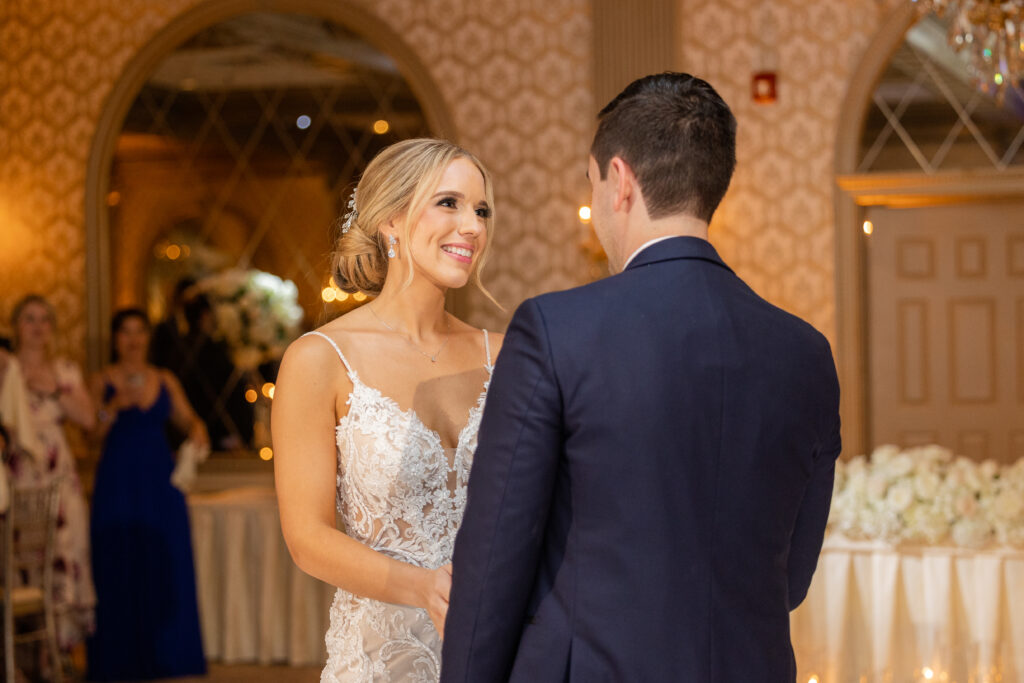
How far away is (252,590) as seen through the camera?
579cm

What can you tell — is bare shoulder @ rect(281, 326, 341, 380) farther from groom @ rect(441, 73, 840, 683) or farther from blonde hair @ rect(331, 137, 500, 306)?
groom @ rect(441, 73, 840, 683)

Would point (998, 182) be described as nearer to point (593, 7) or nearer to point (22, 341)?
point (593, 7)

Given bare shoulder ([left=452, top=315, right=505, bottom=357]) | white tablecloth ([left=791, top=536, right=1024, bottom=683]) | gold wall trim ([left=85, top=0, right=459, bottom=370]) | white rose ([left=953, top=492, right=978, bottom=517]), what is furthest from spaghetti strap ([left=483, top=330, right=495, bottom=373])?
gold wall trim ([left=85, top=0, right=459, bottom=370])

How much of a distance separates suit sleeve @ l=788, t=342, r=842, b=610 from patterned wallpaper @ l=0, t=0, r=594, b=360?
4.93 metres

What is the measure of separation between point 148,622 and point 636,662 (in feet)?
16.3

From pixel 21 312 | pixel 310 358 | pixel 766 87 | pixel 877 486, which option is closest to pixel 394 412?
pixel 310 358

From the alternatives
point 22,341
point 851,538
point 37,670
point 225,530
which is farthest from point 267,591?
point 851,538

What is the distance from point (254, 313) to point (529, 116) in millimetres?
2172

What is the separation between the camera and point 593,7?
6570mm

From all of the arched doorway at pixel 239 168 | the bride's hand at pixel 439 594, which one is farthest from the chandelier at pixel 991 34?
the arched doorway at pixel 239 168

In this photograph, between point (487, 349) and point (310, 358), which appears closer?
point (310, 358)

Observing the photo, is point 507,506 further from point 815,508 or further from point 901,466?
point 901,466

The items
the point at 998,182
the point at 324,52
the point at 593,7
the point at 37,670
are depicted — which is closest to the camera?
the point at 37,670

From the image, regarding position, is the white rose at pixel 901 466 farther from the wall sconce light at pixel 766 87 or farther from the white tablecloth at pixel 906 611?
the wall sconce light at pixel 766 87
